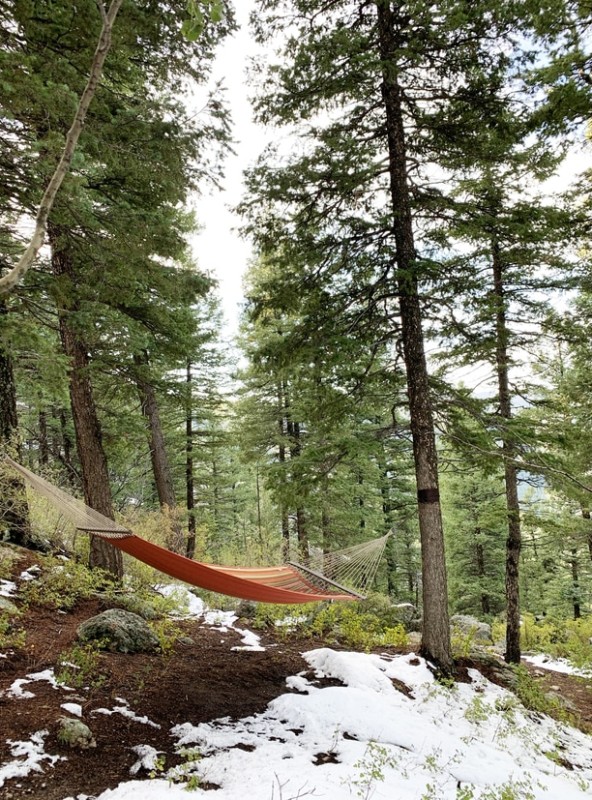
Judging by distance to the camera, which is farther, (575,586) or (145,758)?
(575,586)

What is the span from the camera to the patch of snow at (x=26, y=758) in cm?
200

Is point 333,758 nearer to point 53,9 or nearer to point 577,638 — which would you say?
point 53,9

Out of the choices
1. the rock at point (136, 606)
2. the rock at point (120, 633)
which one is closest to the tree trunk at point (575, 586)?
the rock at point (136, 606)

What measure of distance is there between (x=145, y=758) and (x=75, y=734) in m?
0.39

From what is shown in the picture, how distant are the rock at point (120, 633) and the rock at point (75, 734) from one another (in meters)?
1.14

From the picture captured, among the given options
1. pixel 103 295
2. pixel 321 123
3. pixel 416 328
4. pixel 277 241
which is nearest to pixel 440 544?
pixel 416 328

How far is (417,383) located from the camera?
14.1 feet

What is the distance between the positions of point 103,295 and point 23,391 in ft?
17.8

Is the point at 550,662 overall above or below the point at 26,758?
below

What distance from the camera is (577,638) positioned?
284 inches

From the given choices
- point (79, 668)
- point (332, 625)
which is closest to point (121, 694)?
point (79, 668)

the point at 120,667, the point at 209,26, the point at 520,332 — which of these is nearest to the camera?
the point at 120,667

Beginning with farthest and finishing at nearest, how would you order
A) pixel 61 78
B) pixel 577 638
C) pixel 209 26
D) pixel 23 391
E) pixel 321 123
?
1. pixel 23 391
2. pixel 577 638
3. pixel 321 123
4. pixel 209 26
5. pixel 61 78

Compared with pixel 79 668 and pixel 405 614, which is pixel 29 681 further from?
pixel 405 614
